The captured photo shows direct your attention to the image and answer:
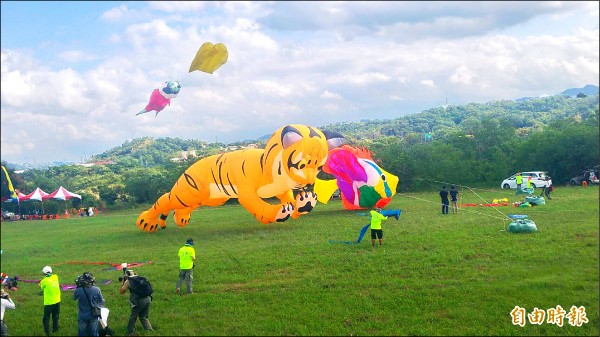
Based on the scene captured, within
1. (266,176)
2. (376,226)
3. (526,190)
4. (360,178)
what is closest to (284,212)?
(266,176)

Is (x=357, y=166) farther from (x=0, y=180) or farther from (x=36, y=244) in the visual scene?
(x=0, y=180)

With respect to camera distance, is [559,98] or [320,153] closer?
[320,153]

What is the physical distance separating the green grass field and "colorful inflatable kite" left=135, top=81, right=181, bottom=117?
4.44 metres

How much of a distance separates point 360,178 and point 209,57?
8979 mm

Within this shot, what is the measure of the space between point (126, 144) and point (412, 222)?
15.7 metres

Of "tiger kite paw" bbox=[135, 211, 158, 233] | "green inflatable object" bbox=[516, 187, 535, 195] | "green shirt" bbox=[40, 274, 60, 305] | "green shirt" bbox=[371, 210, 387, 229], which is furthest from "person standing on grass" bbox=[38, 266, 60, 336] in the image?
"green inflatable object" bbox=[516, 187, 535, 195]

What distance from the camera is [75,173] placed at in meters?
26.7

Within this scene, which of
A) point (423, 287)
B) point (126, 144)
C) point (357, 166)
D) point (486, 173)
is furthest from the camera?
point (486, 173)

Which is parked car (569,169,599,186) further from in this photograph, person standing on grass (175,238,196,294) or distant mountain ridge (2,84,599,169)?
person standing on grass (175,238,196,294)

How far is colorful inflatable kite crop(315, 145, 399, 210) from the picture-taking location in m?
20.1

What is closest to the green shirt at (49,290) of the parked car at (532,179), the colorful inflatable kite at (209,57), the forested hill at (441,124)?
the colorful inflatable kite at (209,57)

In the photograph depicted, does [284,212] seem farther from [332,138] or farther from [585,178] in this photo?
[585,178]

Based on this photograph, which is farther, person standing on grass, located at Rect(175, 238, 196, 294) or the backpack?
person standing on grass, located at Rect(175, 238, 196, 294)

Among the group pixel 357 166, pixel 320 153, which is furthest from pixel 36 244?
pixel 357 166
